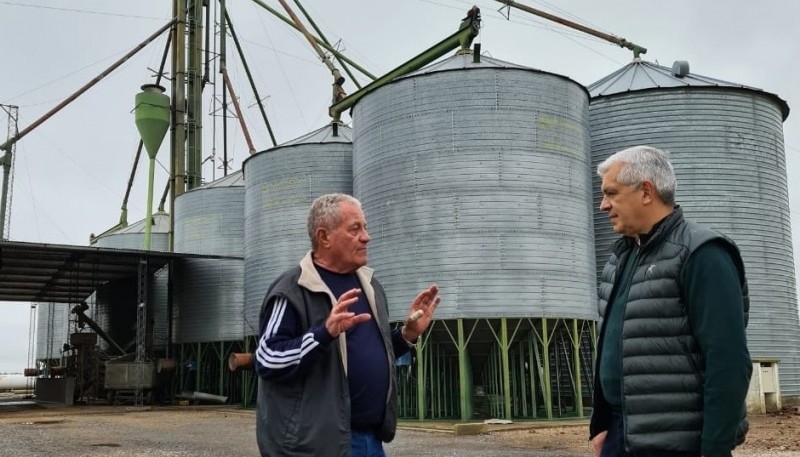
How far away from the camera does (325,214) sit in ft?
13.0

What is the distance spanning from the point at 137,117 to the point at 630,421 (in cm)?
3382

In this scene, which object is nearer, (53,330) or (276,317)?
(276,317)

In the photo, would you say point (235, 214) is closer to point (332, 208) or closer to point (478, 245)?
point (478, 245)

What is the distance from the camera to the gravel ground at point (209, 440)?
12.2m

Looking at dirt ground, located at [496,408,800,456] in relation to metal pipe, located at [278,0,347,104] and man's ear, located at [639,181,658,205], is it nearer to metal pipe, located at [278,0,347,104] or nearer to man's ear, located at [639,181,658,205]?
man's ear, located at [639,181,658,205]

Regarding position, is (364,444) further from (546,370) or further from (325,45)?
(325,45)

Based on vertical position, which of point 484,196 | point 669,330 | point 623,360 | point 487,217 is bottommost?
point 623,360

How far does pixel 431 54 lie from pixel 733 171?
918 cm

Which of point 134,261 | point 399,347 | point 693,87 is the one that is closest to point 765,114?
→ point 693,87

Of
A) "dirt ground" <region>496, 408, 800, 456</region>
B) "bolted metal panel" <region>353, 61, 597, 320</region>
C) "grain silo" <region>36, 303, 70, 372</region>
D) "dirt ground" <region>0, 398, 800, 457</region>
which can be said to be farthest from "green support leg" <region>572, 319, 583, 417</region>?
"grain silo" <region>36, 303, 70, 372</region>

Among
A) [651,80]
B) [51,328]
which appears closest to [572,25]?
[651,80]

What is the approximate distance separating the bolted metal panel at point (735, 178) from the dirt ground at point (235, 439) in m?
3.41

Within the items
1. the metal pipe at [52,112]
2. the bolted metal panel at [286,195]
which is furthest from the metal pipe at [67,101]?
the bolted metal panel at [286,195]

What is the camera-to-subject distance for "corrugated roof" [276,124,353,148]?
25.4 metres
